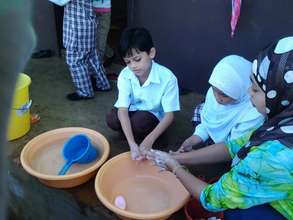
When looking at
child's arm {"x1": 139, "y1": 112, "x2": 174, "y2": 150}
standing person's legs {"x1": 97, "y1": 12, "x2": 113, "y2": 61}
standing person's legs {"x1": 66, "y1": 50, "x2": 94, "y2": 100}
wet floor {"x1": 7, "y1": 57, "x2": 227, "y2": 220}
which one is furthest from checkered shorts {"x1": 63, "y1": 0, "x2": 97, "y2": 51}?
child's arm {"x1": 139, "y1": 112, "x2": 174, "y2": 150}

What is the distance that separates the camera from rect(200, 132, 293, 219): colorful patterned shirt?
1531 mm

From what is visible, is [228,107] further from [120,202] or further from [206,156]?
[120,202]

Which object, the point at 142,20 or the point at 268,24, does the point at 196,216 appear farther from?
the point at 142,20

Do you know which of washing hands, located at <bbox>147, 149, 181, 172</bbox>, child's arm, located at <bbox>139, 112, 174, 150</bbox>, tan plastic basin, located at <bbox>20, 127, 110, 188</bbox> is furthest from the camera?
child's arm, located at <bbox>139, 112, 174, 150</bbox>

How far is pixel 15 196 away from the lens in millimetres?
2945

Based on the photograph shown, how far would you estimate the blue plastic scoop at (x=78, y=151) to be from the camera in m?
2.48

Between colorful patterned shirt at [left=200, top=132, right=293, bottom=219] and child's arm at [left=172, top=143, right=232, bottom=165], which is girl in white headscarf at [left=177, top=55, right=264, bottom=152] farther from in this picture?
colorful patterned shirt at [left=200, top=132, right=293, bottom=219]

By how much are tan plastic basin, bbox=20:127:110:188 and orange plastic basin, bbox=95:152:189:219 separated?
9 centimetres

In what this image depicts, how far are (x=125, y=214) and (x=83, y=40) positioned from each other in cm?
183

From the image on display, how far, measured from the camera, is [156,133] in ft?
8.27

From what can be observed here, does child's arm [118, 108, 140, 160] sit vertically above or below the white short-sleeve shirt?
below

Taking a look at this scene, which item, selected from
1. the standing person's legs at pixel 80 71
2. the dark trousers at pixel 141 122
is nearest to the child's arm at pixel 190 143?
the dark trousers at pixel 141 122

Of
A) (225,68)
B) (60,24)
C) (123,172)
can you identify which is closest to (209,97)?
(225,68)

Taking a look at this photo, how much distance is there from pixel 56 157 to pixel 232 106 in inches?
45.8
